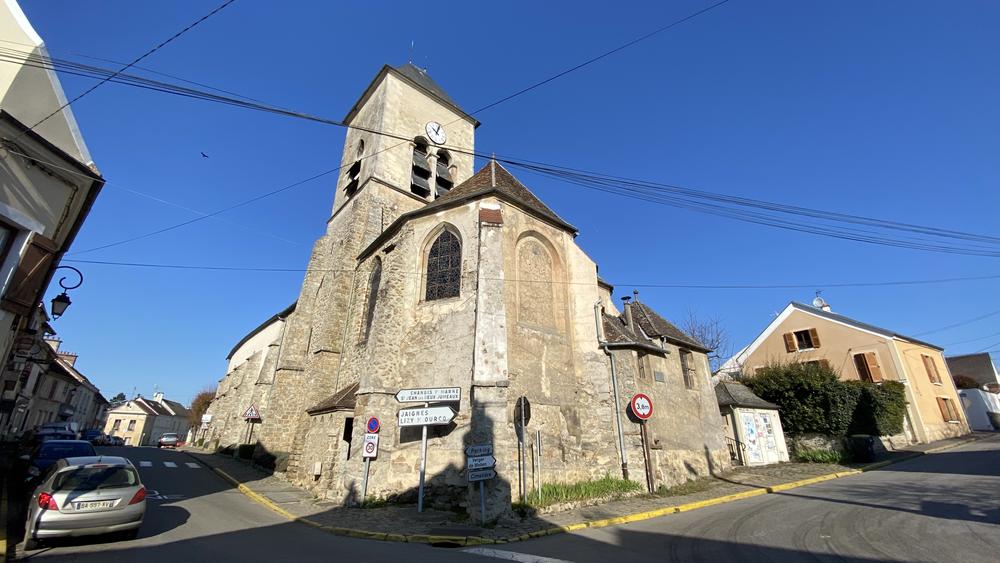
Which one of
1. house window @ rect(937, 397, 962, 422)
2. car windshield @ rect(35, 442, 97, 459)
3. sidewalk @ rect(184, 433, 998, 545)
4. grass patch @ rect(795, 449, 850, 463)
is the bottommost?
sidewalk @ rect(184, 433, 998, 545)

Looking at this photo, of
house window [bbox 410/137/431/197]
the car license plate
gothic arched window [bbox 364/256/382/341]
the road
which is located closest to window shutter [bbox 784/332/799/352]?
the road

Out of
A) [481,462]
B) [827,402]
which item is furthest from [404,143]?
[827,402]

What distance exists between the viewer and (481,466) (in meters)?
9.08

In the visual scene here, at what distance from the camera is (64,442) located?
41.4 ft

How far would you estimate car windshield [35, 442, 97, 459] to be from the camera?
11.8 meters

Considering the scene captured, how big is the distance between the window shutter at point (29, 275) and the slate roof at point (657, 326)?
17286 millimetres

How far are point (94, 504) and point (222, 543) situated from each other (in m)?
1.98

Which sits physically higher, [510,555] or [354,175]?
[354,175]

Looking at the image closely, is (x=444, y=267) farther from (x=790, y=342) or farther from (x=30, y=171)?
(x=790, y=342)

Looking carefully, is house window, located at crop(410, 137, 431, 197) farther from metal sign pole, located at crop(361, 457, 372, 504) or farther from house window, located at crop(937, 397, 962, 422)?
house window, located at crop(937, 397, 962, 422)

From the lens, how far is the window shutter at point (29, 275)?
7.83m

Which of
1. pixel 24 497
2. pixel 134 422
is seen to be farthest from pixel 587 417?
pixel 134 422

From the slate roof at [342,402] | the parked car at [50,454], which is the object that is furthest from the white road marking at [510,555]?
the parked car at [50,454]

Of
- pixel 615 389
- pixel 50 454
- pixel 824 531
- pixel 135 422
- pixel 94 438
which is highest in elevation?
pixel 135 422
